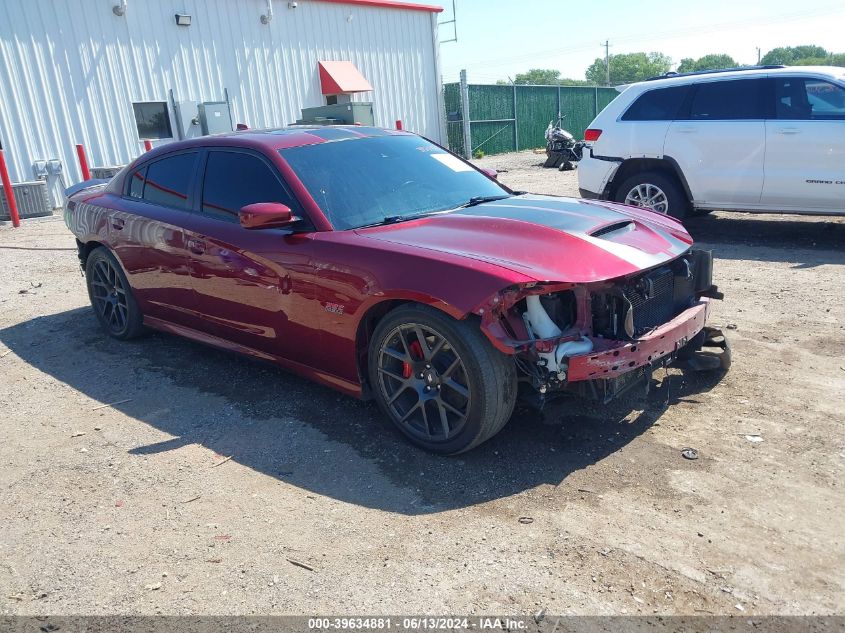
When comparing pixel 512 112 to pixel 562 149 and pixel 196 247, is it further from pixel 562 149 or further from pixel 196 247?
pixel 196 247

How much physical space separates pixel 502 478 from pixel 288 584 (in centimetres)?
119

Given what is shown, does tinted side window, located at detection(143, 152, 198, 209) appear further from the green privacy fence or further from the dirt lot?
the green privacy fence

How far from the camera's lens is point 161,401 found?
465 cm

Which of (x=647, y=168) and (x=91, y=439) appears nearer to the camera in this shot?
(x=91, y=439)

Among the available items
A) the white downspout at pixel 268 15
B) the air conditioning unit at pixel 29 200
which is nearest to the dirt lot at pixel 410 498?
the air conditioning unit at pixel 29 200

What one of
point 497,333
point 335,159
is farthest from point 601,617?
point 335,159

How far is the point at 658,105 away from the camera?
8453mm

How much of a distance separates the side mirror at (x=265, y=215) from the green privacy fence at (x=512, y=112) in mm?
20161

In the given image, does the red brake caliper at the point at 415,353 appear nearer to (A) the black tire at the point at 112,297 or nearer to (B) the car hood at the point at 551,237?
(B) the car hood at the point at 551,237

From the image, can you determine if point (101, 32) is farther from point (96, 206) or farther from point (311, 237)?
point (311, 237)

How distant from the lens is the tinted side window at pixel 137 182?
18.0 feet

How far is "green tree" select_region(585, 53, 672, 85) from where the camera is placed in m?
92.1

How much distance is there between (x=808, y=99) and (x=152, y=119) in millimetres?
13569

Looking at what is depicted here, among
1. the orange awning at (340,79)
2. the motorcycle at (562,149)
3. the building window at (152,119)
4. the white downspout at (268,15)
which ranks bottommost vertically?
the motorcycle at (562,149)
